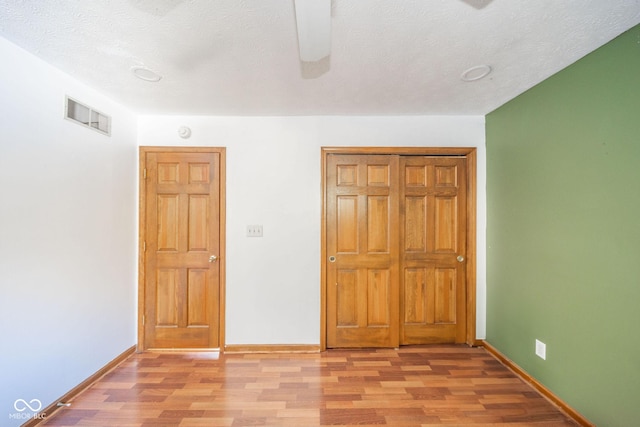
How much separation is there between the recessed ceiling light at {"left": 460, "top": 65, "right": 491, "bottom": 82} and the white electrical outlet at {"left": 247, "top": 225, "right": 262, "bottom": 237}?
218 centimetres

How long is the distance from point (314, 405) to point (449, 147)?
262 cm

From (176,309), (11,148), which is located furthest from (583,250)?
(11,148)

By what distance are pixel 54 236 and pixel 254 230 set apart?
1510mm

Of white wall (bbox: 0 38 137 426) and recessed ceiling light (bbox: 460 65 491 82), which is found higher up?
recessed ceiling light (bbox: 460 65 491 82)

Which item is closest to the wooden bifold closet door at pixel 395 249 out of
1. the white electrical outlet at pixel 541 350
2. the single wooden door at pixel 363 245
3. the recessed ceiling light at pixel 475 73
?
the single wooden door at pixel 363 245

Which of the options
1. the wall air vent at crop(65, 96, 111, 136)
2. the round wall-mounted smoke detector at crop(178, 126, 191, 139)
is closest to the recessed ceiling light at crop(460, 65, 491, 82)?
the round wall-mounted smoke detector at crop(178, 126, 191, 139)

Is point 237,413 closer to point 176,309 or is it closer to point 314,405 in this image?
point 314,405

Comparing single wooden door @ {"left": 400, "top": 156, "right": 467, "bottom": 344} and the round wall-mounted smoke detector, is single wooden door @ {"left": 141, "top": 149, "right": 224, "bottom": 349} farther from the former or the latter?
single wooden door @ {"left": 400, "top": 156, "right": 467, "bottom": 344}

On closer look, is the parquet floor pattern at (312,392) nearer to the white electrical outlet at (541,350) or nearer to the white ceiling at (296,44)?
the white electrical outlet at (541,350)

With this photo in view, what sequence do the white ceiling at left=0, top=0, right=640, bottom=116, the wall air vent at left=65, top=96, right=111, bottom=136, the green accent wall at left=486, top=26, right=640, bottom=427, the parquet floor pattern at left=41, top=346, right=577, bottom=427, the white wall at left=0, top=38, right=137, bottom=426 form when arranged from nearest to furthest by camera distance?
the white ceiling at left=0, top=0, right=640, bottom=116, the green accent wall at left=486, top=26, right=640, bottom=427, the white wall at left=0, top=38, right=137, bottom=426, the parquet floor pattern at left=41, top=346, right=577, bottom=427, the wall air vent at left=65, top=96, right=111, bottom=136

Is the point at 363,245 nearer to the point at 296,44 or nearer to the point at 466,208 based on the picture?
the point at 466,208

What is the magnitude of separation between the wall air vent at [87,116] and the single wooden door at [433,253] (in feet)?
9.00

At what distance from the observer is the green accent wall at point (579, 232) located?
165 cm

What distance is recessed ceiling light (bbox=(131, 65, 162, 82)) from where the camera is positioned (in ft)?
6.77
